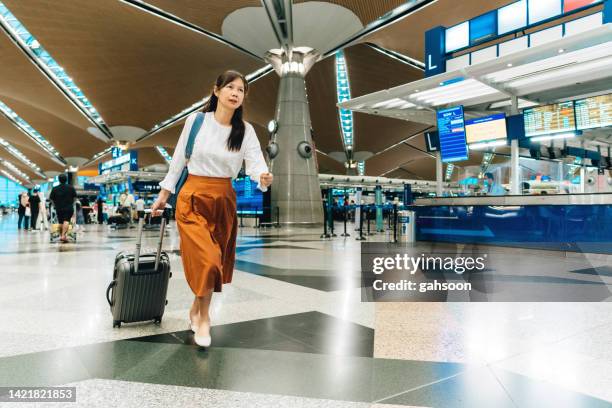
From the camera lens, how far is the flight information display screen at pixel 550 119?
9.09m

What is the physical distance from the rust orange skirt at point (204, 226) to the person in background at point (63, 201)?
363 inches

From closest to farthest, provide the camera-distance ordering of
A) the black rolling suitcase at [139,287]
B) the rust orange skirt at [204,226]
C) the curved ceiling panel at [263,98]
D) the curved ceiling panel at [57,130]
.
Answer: the rust orange skirt at [204,226]
the black rolling suitcase at [139,287]
the curved ceiling panel at [263,98]
the curved ceiling panel at [57,130]

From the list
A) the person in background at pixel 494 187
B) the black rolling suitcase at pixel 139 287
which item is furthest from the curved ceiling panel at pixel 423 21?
the black rolling suitcase at pixel 139 287

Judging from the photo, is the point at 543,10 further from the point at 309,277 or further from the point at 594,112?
the point at 309,277

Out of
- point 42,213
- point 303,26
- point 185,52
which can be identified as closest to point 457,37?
point 303,26

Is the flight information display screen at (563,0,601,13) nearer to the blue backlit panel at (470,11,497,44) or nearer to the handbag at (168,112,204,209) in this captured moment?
the blue backlit panel at (470,11,497,44)

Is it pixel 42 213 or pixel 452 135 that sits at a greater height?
pixel 452 135

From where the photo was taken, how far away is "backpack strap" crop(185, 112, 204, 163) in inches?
101

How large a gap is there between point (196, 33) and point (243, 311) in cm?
2089

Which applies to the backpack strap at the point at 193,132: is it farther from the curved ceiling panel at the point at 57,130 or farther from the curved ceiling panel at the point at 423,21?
the curved ceiling panel at the point at 57,130

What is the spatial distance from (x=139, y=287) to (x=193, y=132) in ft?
3.84

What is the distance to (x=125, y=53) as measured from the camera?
2419cm

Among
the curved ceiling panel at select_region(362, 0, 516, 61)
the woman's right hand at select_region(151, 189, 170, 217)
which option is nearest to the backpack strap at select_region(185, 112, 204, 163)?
the woman's right hand at select_region(151, 189, 170, 217)

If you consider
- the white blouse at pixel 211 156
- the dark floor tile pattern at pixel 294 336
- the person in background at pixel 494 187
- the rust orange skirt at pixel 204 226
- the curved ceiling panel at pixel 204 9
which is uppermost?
the curved ceiling panel at pixel 204 9
